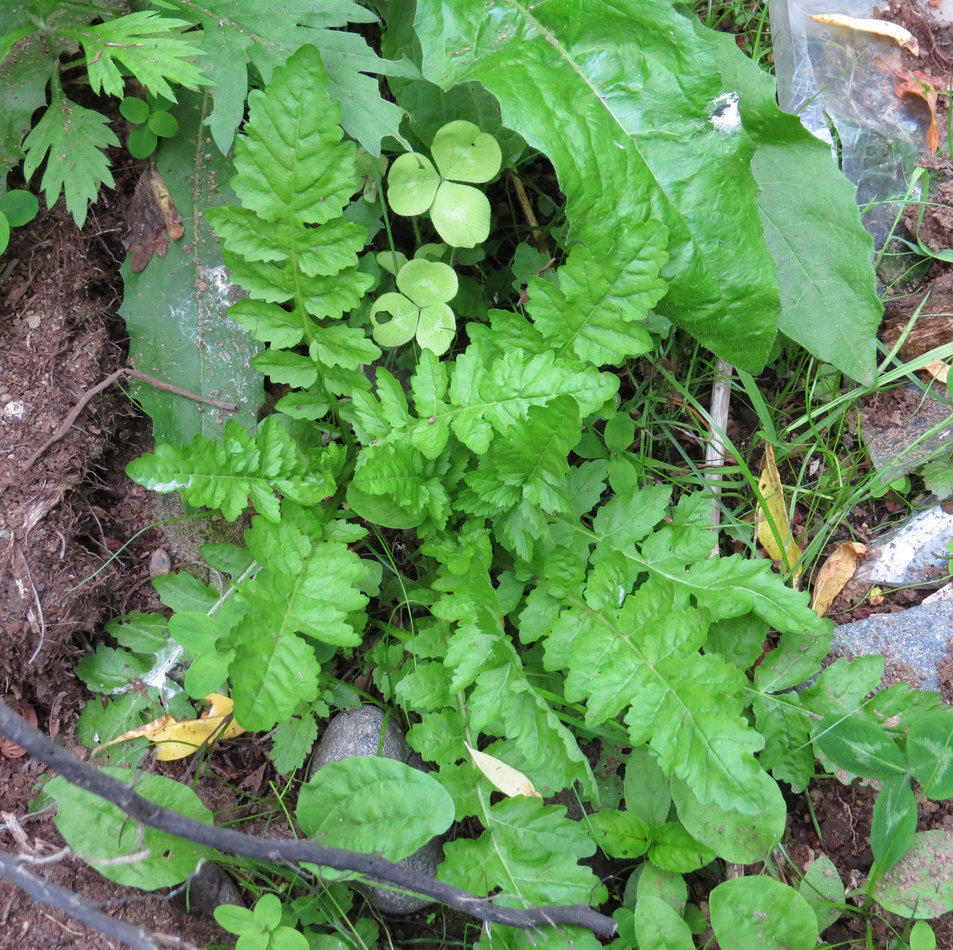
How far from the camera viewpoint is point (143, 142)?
255cm

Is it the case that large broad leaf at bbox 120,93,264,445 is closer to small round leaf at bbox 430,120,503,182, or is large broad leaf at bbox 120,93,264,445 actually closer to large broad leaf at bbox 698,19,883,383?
small round leaf at bbox 430,120,503,182

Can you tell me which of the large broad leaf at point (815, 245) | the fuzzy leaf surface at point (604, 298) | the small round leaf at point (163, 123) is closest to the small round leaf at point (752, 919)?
the fuzzy leaf surface at point (604, 298)

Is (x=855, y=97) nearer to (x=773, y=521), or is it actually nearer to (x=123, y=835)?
(x=773, y=521)

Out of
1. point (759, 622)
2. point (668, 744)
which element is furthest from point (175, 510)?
point (759, 622)

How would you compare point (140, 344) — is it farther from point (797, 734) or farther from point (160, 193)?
point (797, 734)

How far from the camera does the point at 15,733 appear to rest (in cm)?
154

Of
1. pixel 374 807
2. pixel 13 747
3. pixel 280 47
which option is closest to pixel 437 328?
pixel 280 47

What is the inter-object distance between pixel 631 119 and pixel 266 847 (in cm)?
210

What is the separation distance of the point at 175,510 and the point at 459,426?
1076 mm

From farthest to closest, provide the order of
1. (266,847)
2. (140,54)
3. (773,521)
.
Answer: (773,521)
(140,54)
(266,847)

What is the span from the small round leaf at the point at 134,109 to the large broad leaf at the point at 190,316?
4.0 inches

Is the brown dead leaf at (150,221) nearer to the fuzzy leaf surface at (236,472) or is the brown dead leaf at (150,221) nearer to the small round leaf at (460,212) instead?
the fuzzy leaf surface at (236,472)

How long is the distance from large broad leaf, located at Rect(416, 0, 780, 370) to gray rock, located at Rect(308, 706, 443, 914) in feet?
5.13

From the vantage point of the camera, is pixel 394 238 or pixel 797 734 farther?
pixel 394 238
